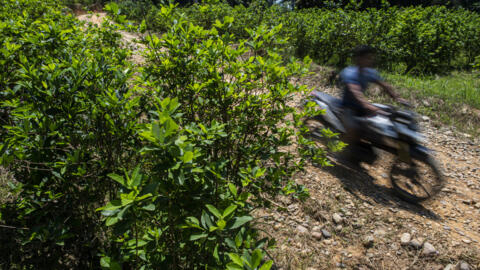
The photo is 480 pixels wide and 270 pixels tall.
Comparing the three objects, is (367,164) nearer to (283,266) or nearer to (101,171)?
(283,266)

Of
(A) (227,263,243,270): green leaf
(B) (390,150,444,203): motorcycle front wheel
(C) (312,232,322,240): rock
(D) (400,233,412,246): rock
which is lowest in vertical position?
(C) (312,232,322,240): rock

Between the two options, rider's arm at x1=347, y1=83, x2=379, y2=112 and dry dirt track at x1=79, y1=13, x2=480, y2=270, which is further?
rider's arm at x1=347, y1=83, x2=379, y2=112

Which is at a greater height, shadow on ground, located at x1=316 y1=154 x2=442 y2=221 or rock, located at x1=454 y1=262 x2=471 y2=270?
shadow on ground, located at x1=316 y1=154 x2=442 y2=221

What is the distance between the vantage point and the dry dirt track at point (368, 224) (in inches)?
95.6

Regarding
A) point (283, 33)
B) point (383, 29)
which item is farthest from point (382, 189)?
point (383, 29)

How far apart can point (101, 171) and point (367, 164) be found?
3.50 meters

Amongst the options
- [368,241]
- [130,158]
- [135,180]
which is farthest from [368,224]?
[135,180]

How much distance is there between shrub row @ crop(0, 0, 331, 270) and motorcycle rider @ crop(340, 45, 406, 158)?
161cm

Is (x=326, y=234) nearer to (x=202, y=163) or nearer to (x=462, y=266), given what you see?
(x=462, y=266)

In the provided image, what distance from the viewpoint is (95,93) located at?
164 cm

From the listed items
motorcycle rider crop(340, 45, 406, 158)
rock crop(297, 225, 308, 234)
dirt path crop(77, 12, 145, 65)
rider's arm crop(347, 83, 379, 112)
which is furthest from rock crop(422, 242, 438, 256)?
dirt path crop(77, 12, 145, 65)

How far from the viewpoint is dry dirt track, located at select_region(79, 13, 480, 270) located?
2428 millimetres

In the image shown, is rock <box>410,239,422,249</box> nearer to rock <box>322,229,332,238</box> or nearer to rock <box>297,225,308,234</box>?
rock <box>322,229,332,238</box>

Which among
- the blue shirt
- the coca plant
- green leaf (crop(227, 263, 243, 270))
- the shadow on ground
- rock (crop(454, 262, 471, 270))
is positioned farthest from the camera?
the blue shirt
